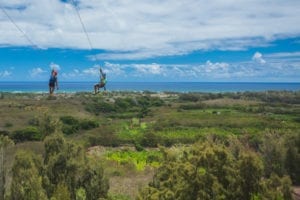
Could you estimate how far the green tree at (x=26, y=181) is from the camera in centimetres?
2855

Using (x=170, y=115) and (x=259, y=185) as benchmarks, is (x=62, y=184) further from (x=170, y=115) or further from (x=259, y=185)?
(x=170, y=115)

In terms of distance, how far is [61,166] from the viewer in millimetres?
35094

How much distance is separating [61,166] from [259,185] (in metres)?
17.3

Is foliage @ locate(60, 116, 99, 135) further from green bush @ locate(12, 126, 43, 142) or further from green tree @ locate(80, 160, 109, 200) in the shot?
green tree @ locate(80, 160, 109, 200)

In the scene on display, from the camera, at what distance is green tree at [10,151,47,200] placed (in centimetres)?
2855

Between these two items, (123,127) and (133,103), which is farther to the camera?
(133,103)

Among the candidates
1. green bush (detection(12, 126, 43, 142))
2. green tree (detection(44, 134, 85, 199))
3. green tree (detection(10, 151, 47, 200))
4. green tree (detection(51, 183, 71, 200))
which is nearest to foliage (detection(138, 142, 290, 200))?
green tree (detection(51, 183, 71, 200))

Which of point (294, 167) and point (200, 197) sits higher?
point (200, 197)

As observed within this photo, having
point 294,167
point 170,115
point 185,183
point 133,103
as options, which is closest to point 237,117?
point 170,115

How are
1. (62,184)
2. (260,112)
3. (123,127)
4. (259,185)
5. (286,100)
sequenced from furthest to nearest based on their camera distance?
(286,100) → (260,112) → (123,127) → (62,184) → (259,185)

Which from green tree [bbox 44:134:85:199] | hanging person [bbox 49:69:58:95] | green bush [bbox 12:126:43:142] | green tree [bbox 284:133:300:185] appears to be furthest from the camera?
green bush [bbox 12:126:43:142]

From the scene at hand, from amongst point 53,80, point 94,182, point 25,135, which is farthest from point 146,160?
point 53,80

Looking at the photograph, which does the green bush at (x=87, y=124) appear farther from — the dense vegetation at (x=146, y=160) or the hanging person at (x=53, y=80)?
the hanging person at (x=53, y=80)

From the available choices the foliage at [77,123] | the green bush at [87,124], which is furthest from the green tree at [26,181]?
the green bush at [87,124]
